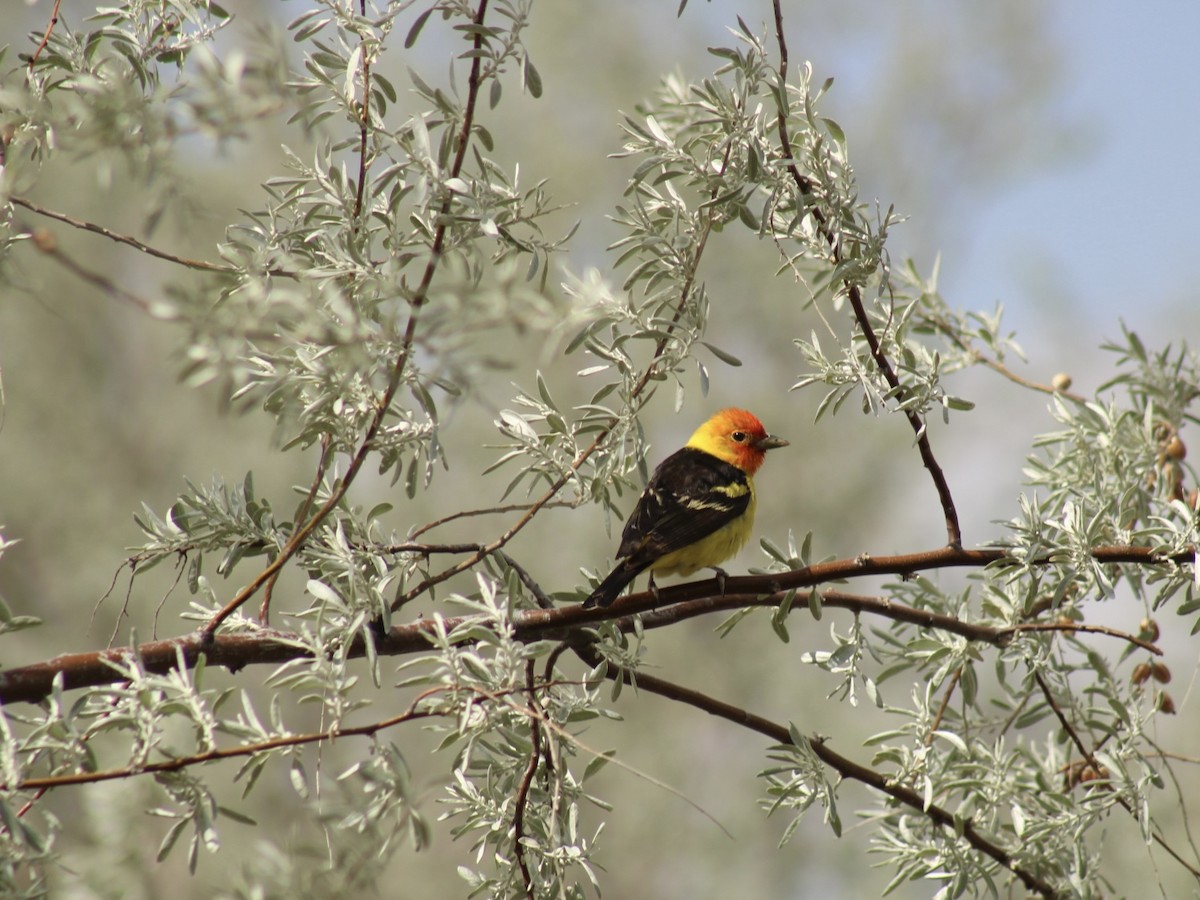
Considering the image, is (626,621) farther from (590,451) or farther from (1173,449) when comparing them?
(1173,449)

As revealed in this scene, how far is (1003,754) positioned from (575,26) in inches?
609

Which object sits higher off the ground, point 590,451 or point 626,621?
point 590,451

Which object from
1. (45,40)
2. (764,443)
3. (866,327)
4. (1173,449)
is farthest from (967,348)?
(45,40)

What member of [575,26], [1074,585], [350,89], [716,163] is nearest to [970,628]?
[1074,585]

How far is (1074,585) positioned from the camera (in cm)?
279

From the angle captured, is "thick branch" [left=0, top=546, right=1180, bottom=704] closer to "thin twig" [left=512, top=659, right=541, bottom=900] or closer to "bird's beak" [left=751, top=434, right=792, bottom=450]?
"thin twig" [left=512, top=659, right=541, bottom=900]

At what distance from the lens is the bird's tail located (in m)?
2.54

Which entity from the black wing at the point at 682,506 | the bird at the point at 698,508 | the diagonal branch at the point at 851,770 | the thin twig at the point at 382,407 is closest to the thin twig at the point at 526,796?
the diagonal branch at the point at 851,770

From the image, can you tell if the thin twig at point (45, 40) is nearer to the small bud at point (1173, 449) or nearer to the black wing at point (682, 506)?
the black wing at point (682, 506)

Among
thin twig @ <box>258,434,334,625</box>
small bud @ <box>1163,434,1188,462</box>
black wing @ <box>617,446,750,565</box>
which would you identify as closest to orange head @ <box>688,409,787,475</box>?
black wing @ <box>617,446,750,565</box>

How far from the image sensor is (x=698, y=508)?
4.55 meters

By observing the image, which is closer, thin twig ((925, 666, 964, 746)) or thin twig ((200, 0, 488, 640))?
thin twig ((200, 0, 488, 640))

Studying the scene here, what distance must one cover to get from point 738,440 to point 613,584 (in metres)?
2.47

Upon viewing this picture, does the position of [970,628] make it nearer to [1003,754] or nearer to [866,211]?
[1003,754]
